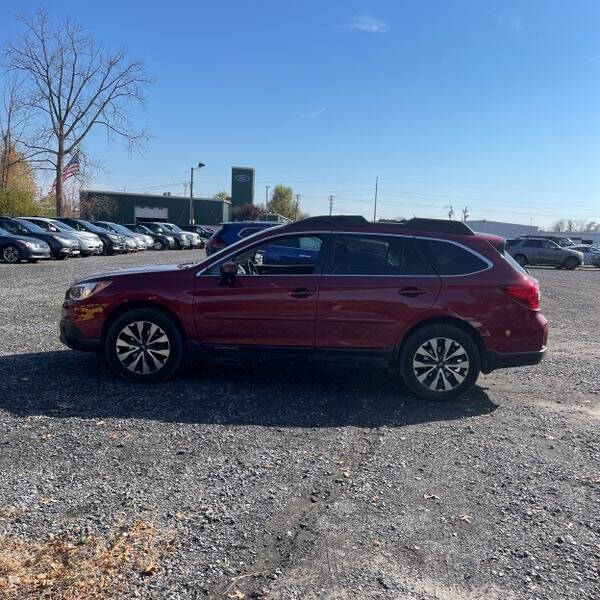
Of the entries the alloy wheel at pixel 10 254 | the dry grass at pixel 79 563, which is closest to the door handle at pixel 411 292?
the dry grass at pixel 79 563

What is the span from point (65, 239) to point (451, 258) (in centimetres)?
2117

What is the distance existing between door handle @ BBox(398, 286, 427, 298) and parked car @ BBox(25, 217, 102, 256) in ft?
71.8

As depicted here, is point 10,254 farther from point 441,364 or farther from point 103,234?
point 441,364

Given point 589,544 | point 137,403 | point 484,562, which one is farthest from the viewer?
point 137,403

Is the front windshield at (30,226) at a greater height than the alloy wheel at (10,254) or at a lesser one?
greater

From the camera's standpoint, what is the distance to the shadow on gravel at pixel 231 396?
5.12 m

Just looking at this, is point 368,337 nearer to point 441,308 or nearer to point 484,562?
point 441,308

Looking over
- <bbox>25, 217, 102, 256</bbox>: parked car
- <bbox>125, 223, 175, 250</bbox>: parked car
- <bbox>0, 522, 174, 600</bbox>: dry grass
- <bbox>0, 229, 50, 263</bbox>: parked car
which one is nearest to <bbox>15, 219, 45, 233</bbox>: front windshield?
<bbox>25, 217, 102, 256</bbox>: parked car

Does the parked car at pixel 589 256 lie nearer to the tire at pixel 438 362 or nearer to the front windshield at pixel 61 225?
the front windshield at pixel 61 225

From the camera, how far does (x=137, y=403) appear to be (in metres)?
5.36

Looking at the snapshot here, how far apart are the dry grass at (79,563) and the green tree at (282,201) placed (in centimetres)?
10939

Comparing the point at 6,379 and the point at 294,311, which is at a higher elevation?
the point at 294,311

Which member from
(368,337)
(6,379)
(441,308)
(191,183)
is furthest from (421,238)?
(191,183)

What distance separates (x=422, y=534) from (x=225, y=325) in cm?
318
